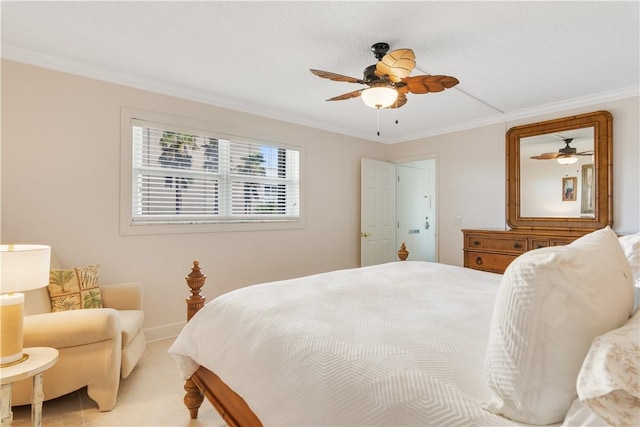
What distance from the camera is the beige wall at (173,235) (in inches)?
103

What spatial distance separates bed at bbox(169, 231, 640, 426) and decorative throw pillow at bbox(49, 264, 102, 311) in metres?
1.22

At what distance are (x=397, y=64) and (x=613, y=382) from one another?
74.3 inches

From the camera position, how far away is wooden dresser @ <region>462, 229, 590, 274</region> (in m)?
3.42

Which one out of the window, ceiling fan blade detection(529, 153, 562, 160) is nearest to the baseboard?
the window

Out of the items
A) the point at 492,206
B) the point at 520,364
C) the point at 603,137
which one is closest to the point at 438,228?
the point at 492,206

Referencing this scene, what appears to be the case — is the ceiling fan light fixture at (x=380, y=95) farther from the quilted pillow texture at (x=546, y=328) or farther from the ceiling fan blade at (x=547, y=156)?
the ceiling fan blade at (x=547, y=156)

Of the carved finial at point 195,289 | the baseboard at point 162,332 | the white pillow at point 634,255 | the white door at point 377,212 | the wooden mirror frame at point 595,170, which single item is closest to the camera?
the white pillow at point 634,255

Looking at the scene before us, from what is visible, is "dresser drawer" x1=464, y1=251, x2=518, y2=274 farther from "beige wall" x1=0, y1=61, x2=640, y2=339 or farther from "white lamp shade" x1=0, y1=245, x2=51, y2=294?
"white lamp shade" x1=0, y1=245, x2=51, y2=294

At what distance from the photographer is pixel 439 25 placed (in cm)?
216

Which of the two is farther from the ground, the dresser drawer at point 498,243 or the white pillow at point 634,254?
the white pillow at point 634,254

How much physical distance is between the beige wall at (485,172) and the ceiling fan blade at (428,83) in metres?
2.33

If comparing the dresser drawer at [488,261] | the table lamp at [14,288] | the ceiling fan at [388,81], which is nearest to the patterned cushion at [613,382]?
the ceiling fan at [388,81]

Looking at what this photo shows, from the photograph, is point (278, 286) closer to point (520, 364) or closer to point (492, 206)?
point (520, 364)

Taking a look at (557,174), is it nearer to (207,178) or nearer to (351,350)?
(351,350)
